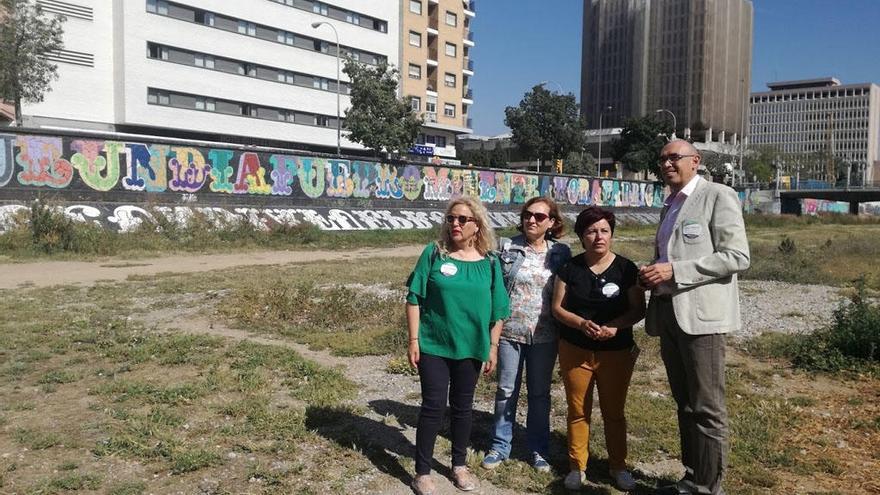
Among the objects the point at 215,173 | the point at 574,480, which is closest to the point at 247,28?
the point at 215,173

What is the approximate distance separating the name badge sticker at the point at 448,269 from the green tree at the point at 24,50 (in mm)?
35097

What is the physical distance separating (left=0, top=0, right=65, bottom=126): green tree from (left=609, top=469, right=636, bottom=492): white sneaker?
35909mm

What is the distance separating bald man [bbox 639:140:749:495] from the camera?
10.5 ft

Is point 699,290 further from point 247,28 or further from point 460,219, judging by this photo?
point 247,28

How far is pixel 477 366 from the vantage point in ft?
12.3

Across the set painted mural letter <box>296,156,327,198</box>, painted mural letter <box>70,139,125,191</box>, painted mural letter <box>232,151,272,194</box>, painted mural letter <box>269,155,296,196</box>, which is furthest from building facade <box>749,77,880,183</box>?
painted mural letter <box>70,139,125,191</box>

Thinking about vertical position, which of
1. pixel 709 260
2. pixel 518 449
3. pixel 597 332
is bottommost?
pixel 518 449

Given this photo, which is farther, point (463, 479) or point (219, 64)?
point (219, 64)

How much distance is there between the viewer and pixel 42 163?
1792 cm

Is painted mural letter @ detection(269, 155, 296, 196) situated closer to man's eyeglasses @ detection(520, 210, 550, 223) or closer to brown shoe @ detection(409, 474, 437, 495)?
man's eyeglasses @ detection(520, 210, 550, 223)

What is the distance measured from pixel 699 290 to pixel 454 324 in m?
1.32

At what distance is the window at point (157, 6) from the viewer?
41.4m

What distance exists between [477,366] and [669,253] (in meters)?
1.27

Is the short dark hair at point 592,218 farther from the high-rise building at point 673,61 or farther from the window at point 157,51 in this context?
the high-rise building at point 673,61
